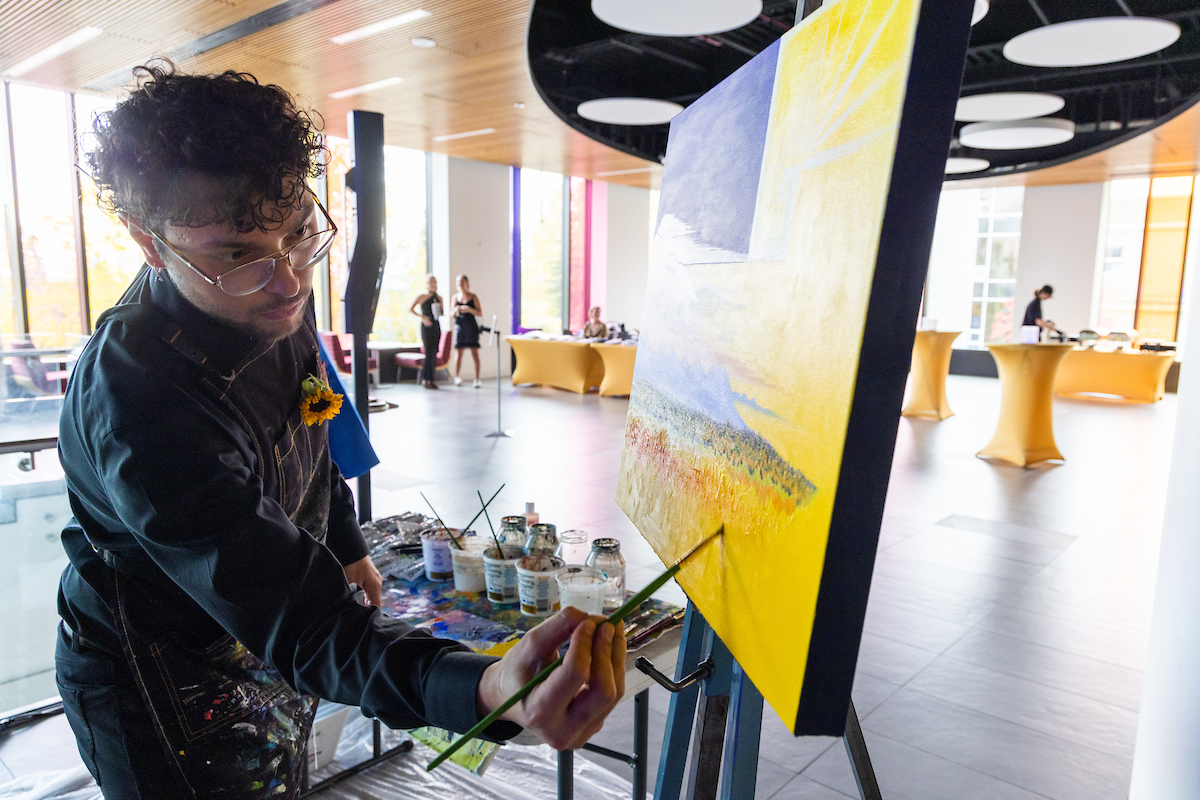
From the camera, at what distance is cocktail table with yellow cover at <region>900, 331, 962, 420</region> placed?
759cm

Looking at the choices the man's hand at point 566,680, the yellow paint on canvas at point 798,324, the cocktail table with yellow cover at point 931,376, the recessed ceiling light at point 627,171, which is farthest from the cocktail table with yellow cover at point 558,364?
the man's hand at point 566,680

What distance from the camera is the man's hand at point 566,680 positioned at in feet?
1.86

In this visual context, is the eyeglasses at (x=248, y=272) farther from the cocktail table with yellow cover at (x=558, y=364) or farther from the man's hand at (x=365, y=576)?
the cocktail table with yellow cover at (x=558, y=364)

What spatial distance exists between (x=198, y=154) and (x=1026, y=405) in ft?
20.3

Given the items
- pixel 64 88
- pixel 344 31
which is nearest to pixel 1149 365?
pixel 344 31

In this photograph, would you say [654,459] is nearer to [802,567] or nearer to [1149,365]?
[802,567]

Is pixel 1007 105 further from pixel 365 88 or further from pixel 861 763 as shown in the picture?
pixel 365 88

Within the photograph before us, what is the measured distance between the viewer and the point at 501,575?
1511 millimetres

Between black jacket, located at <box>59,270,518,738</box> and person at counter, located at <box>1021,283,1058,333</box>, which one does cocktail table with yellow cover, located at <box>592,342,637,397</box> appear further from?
black jacket, located at <box>59,270,518,738</box>

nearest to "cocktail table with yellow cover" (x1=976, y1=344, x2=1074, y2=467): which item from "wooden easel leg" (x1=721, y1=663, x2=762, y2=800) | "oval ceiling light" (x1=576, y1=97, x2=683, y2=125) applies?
"oval ceiling light" (x1=576, y1=97, x2=683, y2=125)

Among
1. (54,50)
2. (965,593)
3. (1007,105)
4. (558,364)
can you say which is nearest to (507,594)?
(965,593)

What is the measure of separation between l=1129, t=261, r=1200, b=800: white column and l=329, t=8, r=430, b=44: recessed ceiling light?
485 centimetres

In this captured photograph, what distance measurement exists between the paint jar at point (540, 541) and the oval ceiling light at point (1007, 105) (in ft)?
14.6

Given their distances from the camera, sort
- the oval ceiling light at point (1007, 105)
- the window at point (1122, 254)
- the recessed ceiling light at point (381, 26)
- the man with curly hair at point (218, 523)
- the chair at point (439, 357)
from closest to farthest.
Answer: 1. the man with curly hair at point (218, 523)
2. the oval ceiling light at point (1007, 105)
3. the recessed ceiling light at point (381, 26)
4. the chair at point (439, 357)
5. the window at point (1122, 254)
